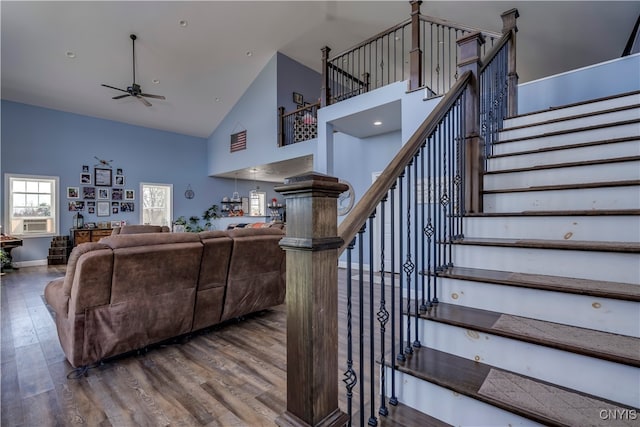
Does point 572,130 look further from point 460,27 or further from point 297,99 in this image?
point 297,99

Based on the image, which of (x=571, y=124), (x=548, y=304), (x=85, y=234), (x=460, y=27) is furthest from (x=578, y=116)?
(x=85, y=234)

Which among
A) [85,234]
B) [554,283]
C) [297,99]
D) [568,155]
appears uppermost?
[297,99]

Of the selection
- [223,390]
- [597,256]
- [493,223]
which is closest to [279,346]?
[223,390]

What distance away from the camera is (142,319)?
2377mm

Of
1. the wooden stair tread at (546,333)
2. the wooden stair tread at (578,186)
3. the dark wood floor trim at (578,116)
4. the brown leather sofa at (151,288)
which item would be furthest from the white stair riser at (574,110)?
the brown leather sofa at (151,288)

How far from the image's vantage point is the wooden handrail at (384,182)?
3.27 feet

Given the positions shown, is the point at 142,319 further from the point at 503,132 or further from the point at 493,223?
the point at 503,132

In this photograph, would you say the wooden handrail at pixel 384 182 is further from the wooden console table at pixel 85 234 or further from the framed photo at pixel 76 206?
the framed photo at pixel 76 206

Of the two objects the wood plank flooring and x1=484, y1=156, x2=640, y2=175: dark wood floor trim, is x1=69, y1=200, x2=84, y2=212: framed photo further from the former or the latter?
x1=484, y1=156, x2=640, y2=175: dark wood floor trim

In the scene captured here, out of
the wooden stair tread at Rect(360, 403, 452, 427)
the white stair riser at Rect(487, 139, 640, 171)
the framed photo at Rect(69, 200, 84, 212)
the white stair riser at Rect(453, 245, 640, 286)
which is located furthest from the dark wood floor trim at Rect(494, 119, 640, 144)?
the framed photo at Rect(69, 200, 84, 212)

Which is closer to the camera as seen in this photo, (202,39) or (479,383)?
(479,383)

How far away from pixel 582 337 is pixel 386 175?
97cm

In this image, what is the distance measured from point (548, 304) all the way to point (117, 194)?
31.3 feet

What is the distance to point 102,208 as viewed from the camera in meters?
7.96
